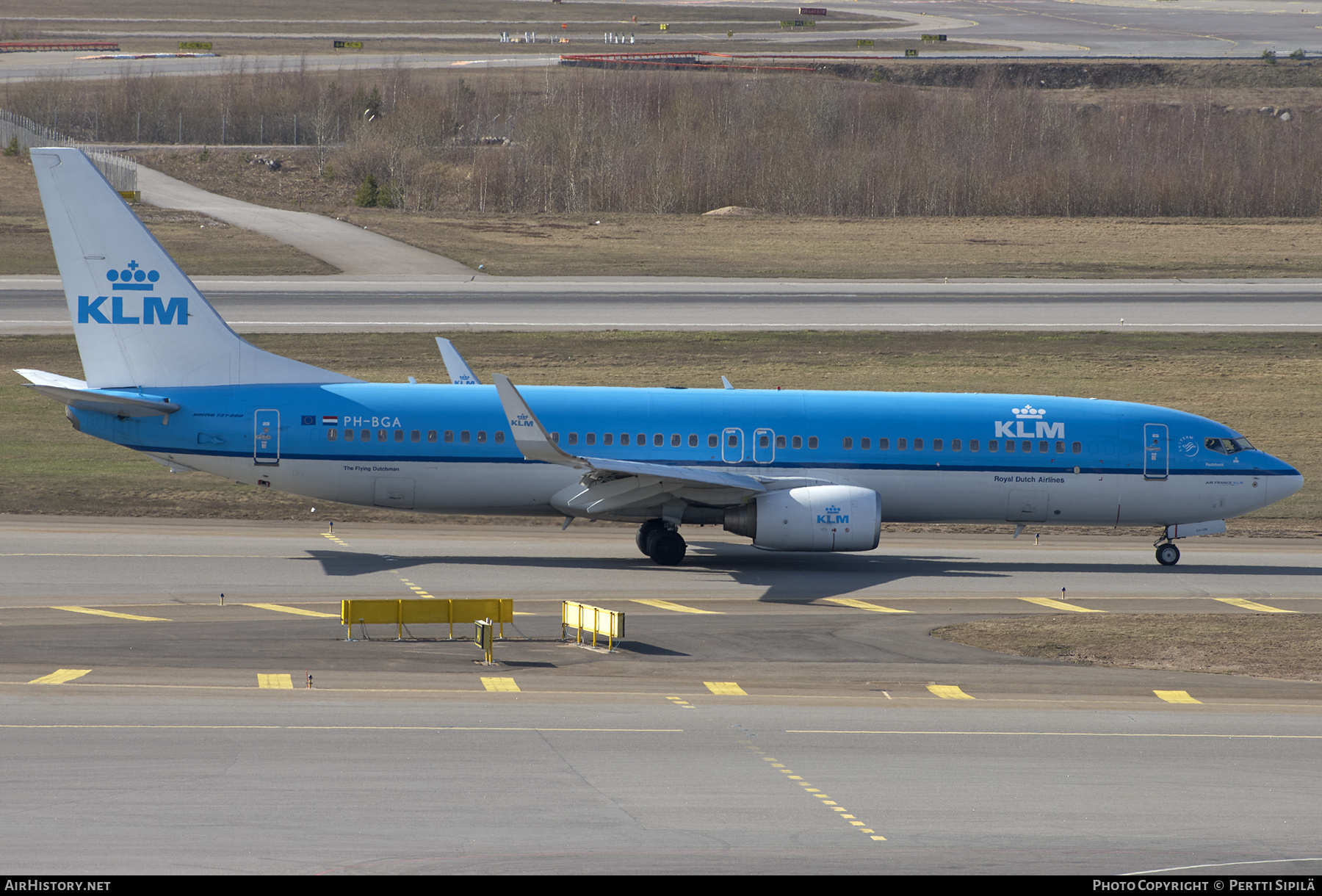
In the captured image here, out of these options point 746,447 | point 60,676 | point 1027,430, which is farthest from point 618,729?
point 1027,430

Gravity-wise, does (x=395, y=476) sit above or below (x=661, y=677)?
above

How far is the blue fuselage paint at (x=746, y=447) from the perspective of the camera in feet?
109

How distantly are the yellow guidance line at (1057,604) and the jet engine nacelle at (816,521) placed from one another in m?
3.72

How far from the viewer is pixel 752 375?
54.6 m

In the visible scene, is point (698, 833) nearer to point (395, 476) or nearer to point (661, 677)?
point (661, 677)

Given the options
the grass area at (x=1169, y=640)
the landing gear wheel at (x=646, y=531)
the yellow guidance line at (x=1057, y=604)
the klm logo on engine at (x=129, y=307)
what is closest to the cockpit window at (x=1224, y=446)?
the grass area at (x=1169, y=640)

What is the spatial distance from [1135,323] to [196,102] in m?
82.0

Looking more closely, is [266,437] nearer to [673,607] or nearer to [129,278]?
[129,278]

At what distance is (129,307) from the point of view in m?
33.6

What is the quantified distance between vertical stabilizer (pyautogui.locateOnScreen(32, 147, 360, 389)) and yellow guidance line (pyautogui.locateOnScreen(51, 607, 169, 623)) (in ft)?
24.6

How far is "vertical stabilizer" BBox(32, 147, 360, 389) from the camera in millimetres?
33250

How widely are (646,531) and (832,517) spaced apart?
464cm

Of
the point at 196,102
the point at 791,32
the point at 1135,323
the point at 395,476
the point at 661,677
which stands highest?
the point at 791,32

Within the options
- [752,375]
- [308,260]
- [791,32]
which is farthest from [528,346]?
[791,32]
